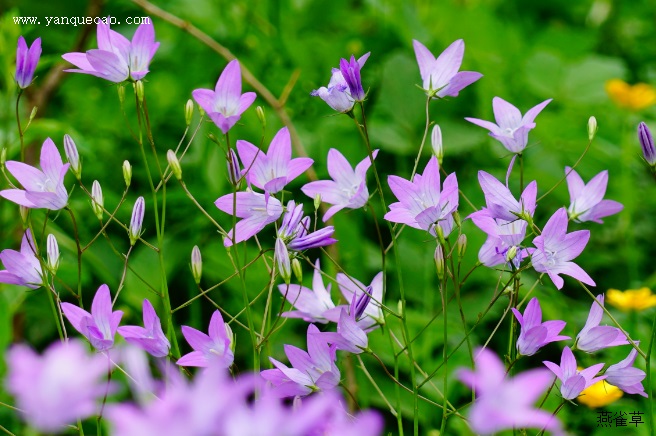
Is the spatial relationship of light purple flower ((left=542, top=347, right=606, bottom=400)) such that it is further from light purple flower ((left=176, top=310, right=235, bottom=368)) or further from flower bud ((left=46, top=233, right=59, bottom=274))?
flower bud ((left=46, top=233, right=59, bottom=274))

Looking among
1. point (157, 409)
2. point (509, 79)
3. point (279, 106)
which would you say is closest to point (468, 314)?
point (279, 106)

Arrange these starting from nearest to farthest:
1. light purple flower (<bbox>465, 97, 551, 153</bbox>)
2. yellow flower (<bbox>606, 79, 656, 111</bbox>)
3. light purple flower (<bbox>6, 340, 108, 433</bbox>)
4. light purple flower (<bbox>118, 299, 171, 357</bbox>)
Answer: light purple flower (<bbox>6, 340, 108, 433</bbox>), light purple flower (<bbox>118, 299, 171, 357</bbox>), light purple flower (<bbox>465, 97, 551, 153</bbox>), yellow flower (<bbox>606, 79, 656, 111</bbox>)

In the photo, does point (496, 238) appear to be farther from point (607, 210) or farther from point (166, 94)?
point (166, 94)

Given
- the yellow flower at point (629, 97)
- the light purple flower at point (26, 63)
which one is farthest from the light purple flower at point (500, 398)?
the yellow flower at point (629, 97)

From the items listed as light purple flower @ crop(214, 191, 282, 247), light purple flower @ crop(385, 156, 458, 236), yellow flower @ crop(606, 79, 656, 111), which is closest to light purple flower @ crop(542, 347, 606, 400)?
light purple flower @ crop(385, 156, 458, 236)

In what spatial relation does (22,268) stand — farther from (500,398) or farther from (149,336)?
(500,398)

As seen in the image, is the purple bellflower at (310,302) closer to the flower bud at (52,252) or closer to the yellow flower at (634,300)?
the flower bud at (52,252)
